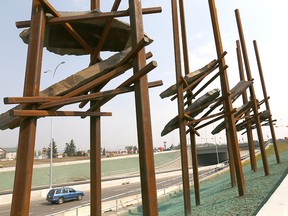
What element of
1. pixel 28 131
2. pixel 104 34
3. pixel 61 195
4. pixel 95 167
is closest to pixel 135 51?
pixel 104 34

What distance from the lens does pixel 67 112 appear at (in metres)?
3.20

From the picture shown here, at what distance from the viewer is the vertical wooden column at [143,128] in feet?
9.22

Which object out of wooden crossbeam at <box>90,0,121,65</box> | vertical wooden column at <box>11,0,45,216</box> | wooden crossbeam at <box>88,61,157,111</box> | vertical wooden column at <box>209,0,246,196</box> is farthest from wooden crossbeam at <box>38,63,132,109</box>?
vertical wooden column at <box>209,0,246,196</box>

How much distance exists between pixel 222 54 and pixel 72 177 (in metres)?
36.6

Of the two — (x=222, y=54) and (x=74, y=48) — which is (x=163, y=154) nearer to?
(x=222, y=54)

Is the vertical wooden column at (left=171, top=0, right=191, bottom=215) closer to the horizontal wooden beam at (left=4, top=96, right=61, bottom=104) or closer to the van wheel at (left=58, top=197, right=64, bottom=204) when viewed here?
the horizontal wooden beam at (left=4, top=96, right=61, bottom=104)

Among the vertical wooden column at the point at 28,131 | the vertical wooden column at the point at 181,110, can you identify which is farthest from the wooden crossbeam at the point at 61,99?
the vertical wooden column at the point at 181,110

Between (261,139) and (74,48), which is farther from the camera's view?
(261,139)

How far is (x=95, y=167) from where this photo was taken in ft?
13.1

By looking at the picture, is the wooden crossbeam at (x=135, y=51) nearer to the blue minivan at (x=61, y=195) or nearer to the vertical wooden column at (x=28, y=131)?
the vertical wooden column at (x=28, y=131)

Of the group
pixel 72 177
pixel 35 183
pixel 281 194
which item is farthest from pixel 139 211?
pixel 72 177

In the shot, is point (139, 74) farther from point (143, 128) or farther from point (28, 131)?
point (28, 131)

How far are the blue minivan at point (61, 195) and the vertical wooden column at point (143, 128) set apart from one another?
21400 millimetres

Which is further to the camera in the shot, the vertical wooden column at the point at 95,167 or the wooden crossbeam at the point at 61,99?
the vertical wooden column at the point at 95,167
